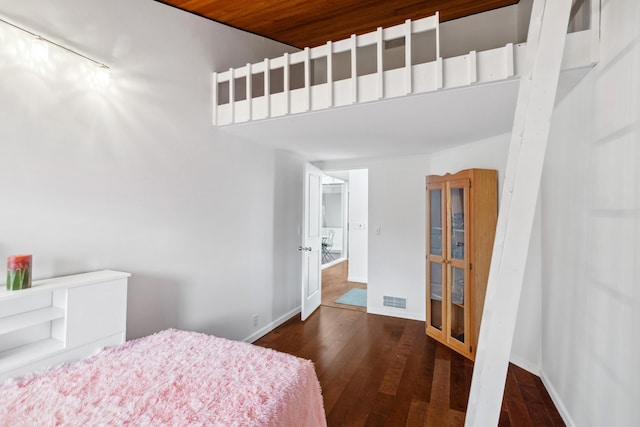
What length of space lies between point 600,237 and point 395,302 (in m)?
2.58

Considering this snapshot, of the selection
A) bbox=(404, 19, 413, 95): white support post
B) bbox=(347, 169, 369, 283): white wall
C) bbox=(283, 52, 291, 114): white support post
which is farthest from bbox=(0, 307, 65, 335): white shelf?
bbox=(347, 169, 369, 283): white wall

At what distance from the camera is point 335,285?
18.0 feet

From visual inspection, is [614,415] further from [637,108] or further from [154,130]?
[154,130]

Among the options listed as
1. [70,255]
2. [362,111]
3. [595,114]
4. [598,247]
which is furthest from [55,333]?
[595,114]

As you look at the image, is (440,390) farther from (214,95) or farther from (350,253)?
(350,253)

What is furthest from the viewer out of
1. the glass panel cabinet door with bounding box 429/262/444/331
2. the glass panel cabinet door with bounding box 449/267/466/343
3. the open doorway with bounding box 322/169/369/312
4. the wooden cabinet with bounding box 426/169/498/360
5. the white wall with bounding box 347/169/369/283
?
the white wall with bounding box 347/169/369/283

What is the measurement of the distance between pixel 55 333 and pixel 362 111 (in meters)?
2.34

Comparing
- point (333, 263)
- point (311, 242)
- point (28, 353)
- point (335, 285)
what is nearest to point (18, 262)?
point (28, 353)

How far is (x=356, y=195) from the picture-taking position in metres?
5.86

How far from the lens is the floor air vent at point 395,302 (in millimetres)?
3848

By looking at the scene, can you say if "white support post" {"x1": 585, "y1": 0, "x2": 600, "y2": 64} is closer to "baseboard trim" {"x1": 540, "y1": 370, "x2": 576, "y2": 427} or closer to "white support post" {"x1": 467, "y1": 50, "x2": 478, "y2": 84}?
"white support post" {"x1": 467, "y1": 50, "x2": 478, "y2": 84}

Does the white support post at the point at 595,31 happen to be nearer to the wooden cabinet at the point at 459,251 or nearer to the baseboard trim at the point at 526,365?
the wooden cabinet at the point at 459,251

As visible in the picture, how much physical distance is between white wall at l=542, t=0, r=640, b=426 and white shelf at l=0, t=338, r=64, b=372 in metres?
2.70

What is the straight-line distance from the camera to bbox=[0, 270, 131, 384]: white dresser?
1391 millimetres
